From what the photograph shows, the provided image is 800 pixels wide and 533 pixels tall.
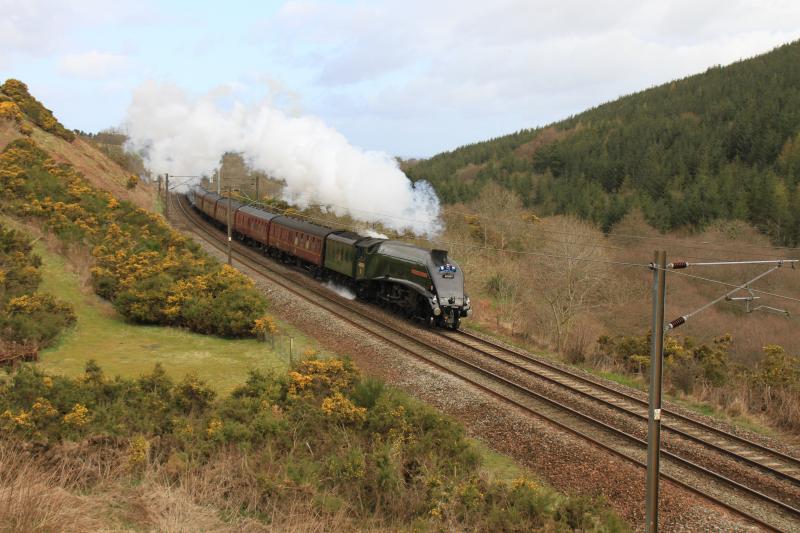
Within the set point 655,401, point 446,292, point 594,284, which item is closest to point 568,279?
point 594,284

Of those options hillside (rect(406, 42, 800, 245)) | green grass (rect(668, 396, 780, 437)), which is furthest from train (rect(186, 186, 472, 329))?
hillside (rect(406, 42, 800, 245))

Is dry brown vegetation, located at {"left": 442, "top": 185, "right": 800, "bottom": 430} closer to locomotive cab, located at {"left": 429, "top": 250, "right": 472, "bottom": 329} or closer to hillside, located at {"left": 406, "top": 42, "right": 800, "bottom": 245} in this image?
locomotive cab, located at {"left": 429, "top": 250, "right": 472, "bottom": 329}

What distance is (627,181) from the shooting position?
96250mm

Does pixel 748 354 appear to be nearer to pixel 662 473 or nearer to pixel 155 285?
Result: pixel 662 473

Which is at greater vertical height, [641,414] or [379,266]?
[379,266]

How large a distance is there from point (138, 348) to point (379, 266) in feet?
36.3

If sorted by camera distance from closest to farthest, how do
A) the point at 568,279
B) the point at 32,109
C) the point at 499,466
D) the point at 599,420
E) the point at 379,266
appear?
the point at 499,466, the point at 599,420, the point at 379,266, the point at 568,279, the point at 32,109

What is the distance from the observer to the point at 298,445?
12.1 metres

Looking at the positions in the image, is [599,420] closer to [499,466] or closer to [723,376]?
[499,466]

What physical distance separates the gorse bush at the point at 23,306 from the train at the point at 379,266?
11888 millimetres

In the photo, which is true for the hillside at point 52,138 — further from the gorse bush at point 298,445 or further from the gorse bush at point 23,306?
the gorse bush at point 298,445

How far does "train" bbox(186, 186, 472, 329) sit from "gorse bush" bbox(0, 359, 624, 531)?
9.22m

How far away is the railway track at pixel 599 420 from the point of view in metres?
11.6

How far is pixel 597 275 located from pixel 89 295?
103 ft
